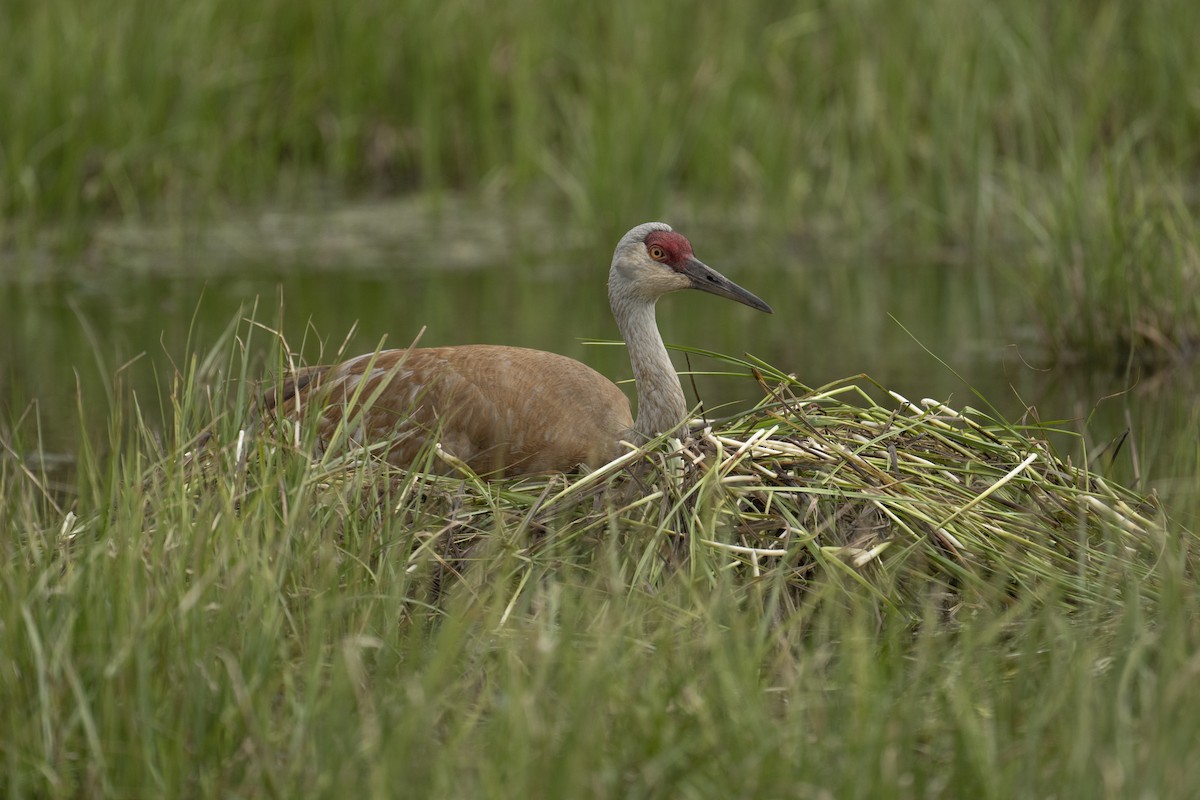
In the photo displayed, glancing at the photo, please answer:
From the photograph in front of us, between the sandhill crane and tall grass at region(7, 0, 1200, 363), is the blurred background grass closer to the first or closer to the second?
tall grass at region(7, 0, 1200, 363)

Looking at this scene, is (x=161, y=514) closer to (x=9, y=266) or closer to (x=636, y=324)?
(x=636, y=324)

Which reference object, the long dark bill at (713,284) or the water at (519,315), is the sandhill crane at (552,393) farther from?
the water at (519,315)

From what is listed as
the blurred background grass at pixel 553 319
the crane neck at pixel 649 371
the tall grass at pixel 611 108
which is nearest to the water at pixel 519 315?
the blurred background grass at pixel 553 319

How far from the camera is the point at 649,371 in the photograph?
4.53 metres

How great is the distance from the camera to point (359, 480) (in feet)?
12.1

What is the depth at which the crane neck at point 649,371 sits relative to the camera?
4477 millimetres

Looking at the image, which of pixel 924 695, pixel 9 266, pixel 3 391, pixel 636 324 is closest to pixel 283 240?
pixel 9 266

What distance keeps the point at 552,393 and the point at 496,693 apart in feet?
5.13

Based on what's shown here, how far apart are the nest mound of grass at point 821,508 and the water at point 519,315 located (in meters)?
1.12

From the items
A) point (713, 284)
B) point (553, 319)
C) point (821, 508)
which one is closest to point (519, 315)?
point (553, 319)

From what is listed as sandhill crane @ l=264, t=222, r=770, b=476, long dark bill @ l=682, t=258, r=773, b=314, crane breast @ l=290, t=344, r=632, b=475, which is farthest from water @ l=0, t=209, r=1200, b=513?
long dark bill @ l=682, t=258, r=773, b=314

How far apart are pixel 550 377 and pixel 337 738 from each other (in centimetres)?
204

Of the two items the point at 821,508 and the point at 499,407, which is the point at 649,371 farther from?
the point at 821,508

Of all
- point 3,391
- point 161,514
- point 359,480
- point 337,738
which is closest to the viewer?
point 337,738
